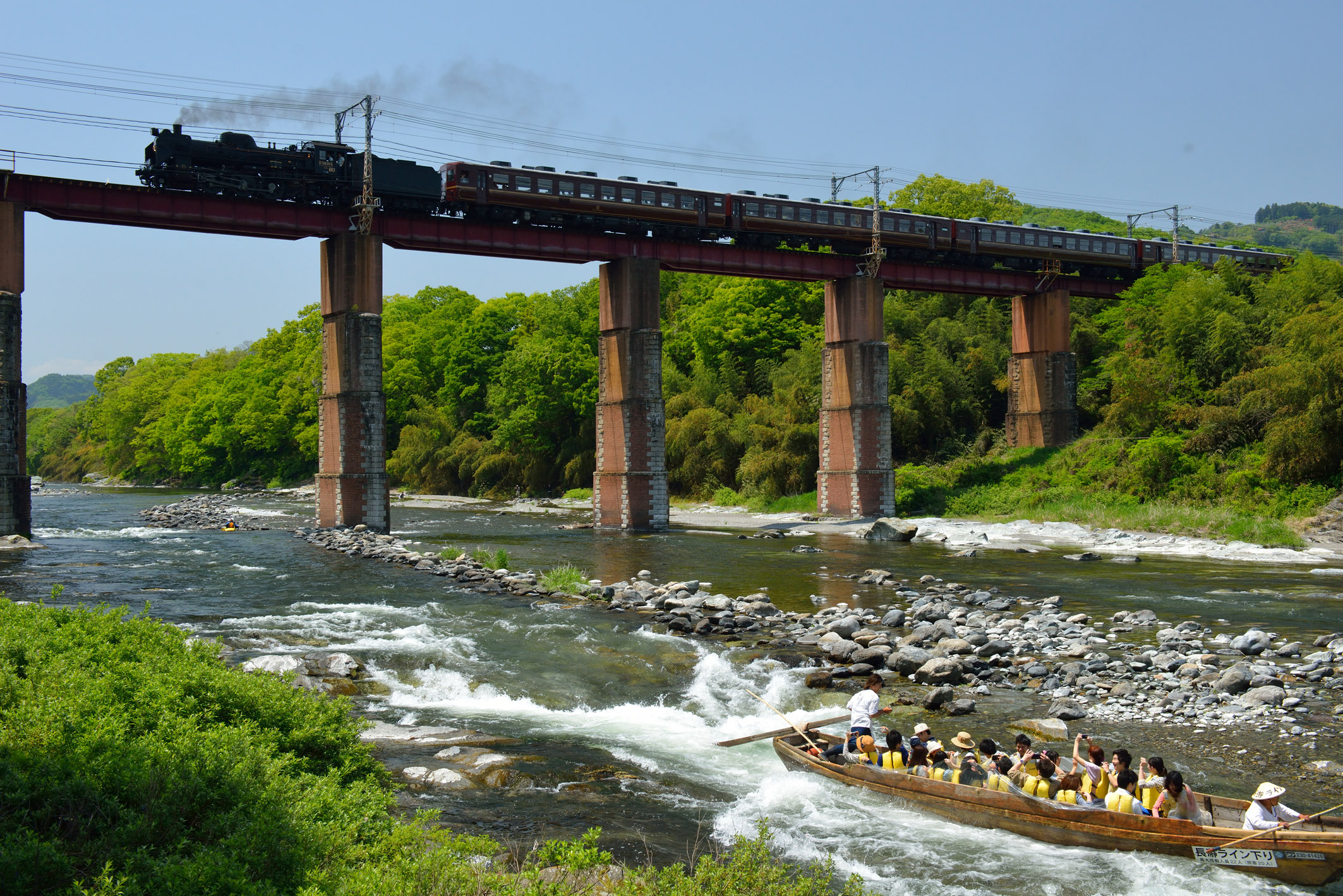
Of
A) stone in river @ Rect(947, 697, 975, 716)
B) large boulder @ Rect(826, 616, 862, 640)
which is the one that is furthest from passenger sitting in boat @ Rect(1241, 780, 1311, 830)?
large boulder @ Rect(826, 616, 862, 640)

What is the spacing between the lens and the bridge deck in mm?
33500

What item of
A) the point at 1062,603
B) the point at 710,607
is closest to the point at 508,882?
the point at 710,607

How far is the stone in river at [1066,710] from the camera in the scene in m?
13.9

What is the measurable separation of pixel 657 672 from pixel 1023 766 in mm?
7458

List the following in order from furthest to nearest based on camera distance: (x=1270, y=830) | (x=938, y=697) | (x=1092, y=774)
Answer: (x=938, y=697) < (x=1092, y=774) < (x=1270, y=830)

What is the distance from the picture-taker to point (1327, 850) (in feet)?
29.3

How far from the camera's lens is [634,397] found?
141 feet

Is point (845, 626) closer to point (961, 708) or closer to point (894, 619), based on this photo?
point (894, 619)

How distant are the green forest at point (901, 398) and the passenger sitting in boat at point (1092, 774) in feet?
87.5

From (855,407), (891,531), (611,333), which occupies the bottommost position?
(891,531)

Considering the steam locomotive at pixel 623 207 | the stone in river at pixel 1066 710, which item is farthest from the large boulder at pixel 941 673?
the steam locomotive at pixel 623 207

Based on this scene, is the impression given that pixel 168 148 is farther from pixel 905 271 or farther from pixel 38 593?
pixel 905 271

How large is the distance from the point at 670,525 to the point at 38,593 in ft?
93.9

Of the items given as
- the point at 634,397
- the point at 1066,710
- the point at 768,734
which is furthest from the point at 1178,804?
the point at 634,397
